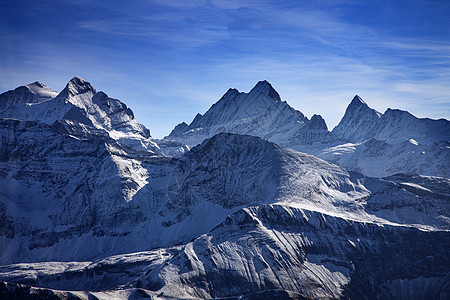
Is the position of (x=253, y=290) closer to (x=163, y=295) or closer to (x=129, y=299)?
(x=163, y=295)

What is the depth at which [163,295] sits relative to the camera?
7293 inches

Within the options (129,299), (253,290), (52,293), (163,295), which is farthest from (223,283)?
(52,293)

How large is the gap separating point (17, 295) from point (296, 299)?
103m

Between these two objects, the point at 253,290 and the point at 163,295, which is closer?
the point at 163,295

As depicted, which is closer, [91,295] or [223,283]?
[91,295]

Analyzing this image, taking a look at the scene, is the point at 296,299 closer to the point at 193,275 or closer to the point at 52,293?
the point at 193,275

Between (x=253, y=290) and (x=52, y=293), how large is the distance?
7627cm

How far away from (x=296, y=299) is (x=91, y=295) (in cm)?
7761

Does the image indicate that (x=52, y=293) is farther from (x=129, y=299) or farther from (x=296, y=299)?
(x=296, y=299)

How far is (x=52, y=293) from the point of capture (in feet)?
566

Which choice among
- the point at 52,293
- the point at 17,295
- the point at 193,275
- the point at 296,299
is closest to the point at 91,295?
the point at 52,293

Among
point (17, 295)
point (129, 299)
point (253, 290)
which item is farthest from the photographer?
point (253, 290)

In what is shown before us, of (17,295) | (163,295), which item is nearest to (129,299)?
(163,295)

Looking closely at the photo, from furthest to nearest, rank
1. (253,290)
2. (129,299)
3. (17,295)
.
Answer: (253,290), (129,299), (17,295)
